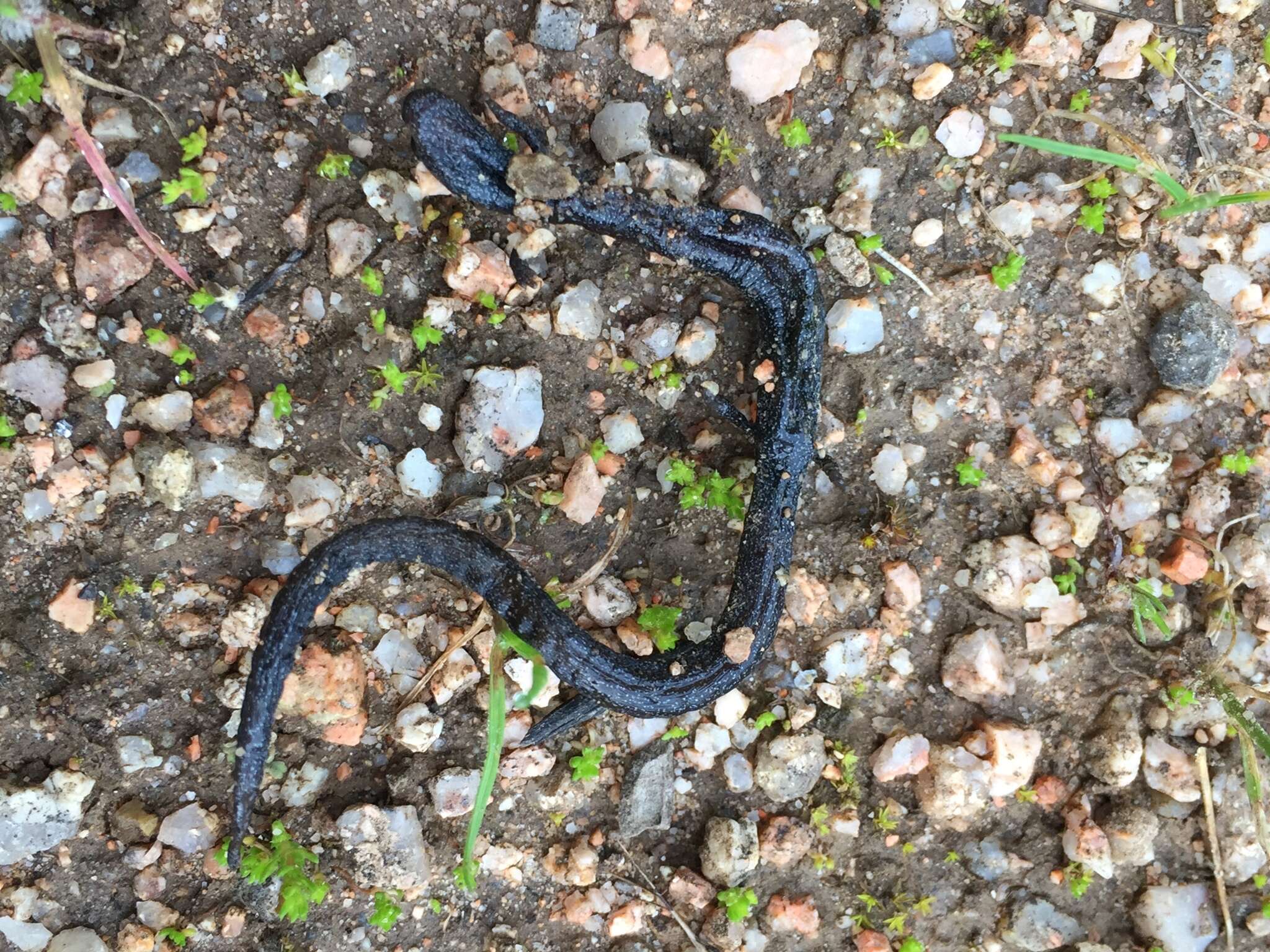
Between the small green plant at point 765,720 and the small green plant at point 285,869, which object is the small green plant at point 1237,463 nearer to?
the small green plant at point 765,720

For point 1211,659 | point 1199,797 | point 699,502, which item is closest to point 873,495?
point 699,502

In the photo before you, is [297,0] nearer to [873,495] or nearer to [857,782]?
[873,495]

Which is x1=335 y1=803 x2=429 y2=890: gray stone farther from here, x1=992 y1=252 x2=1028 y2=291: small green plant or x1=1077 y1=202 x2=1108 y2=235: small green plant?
x1=1077 y1=202 x2=1108 y2=235: small green plant

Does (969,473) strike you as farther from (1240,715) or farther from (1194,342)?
(1240,715)

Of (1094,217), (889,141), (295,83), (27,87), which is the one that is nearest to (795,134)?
(889,141)

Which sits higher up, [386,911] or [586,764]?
[586,764]

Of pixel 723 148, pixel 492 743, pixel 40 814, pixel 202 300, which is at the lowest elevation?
pixel 40 814

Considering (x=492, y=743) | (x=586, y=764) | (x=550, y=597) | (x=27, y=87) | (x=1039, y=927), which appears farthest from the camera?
(x=1039, y=927)
